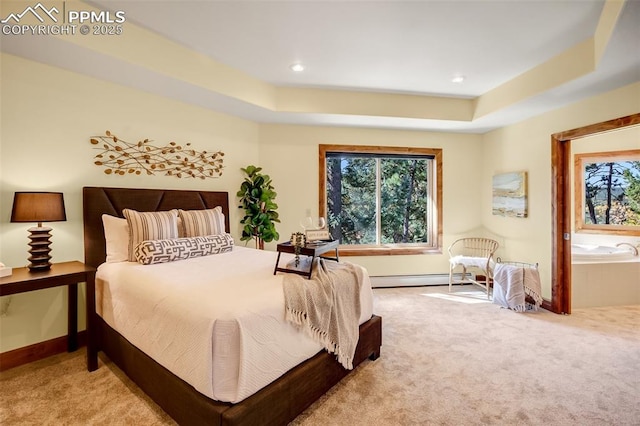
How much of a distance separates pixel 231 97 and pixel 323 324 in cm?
272

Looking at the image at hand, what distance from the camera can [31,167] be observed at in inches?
101

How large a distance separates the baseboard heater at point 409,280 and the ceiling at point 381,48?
8.31 ft

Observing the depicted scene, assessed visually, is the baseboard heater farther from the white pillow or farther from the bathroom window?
the white pillow

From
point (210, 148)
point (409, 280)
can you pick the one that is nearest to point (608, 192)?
point (409, 280)

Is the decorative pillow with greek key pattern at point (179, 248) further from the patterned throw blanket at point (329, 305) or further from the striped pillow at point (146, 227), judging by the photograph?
the patterned throw blanket at point (329, 305)

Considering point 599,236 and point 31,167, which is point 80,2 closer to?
point 31,167

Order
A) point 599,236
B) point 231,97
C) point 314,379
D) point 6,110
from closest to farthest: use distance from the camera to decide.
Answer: point 314,379 → point 6,110 → point 231,97 → point 599,236

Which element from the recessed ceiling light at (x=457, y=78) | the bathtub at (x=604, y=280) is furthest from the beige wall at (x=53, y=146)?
the bathtub at (x=604, y=280)

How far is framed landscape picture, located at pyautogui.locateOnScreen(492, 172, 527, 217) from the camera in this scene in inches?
168

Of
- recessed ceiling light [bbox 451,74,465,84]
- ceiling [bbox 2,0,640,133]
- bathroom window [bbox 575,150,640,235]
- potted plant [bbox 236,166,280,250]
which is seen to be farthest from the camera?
bathroom window [bbox 575,150,640,235]

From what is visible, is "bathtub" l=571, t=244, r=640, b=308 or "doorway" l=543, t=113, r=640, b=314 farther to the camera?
"bathtub" l=571, t=244, r=640, b=308

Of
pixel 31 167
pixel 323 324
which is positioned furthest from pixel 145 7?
pixel 323 324

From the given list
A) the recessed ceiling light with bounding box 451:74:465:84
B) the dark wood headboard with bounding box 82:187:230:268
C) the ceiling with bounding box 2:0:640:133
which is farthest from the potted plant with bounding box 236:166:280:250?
the recessed ceiling light with bounding box 451:74:465:84

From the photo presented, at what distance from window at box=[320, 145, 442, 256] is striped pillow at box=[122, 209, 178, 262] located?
242 centimetres
